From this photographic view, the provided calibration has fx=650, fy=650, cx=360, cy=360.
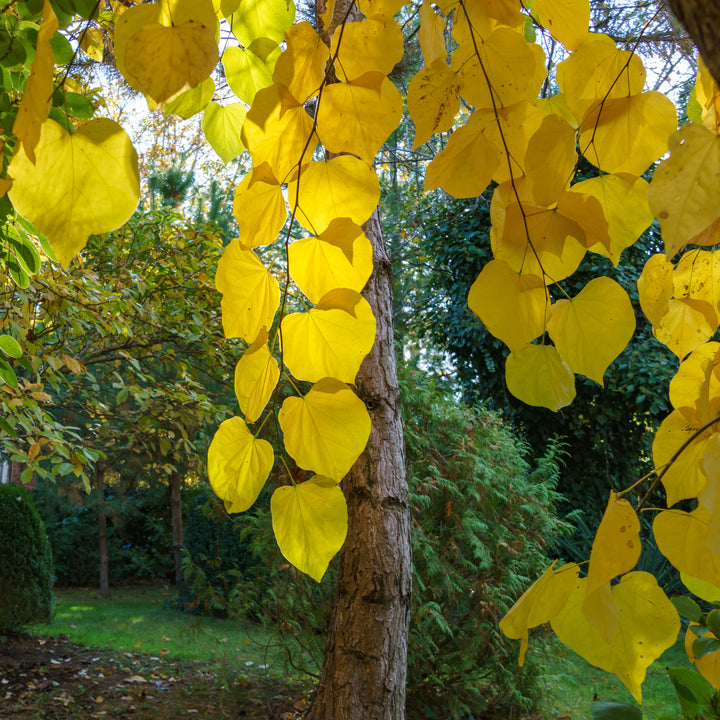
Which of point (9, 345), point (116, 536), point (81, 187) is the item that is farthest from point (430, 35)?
point (116, 536)

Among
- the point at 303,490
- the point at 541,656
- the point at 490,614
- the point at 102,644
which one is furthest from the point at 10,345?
the point at 102,644

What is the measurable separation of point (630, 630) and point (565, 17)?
372 millimetres

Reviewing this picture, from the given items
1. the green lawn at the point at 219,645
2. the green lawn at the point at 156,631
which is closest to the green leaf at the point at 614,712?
the green lawn at the point at 219,645

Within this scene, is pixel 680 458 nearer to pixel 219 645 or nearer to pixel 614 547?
pixel 614 547

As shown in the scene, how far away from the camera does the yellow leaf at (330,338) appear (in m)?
0.36

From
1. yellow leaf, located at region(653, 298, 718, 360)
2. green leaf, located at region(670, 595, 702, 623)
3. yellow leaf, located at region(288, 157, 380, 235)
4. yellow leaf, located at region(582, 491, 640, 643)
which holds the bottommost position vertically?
green leaf, located at region(670, 595, 702, 623)

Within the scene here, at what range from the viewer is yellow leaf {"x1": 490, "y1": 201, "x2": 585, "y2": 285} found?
1.25ft

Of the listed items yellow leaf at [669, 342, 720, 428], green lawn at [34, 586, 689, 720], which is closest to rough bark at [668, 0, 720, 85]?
yellow leaf at [669, 342, 720, 428]

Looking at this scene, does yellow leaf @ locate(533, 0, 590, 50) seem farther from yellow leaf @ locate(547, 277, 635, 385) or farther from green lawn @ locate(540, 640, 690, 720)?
green lawn @ locate(540, 640, 690, 720)

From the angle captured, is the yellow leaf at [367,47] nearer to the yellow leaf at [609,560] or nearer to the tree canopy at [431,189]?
the tree canopy at [431,189]

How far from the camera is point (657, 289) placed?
0.46m

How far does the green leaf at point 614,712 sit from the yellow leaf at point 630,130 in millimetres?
388

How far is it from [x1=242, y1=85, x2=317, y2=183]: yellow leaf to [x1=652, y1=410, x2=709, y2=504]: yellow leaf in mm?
280

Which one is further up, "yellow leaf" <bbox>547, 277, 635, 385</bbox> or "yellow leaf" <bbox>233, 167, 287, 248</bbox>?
"yellow leaf" <bbox>233, 167, 287, 248</bbox>
